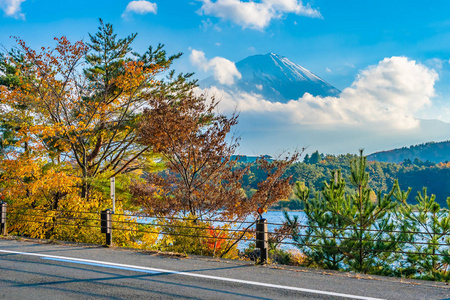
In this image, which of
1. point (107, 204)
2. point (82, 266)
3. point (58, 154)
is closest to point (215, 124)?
point (107, 204)

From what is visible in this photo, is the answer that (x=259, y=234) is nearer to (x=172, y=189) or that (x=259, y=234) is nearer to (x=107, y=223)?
(x=107, y=223)

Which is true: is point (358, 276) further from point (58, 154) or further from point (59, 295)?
point (58, 154)

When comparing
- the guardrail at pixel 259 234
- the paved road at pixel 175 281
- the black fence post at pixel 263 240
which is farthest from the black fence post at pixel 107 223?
the black fence post at pixel 263 240

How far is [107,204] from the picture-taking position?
55.8ft

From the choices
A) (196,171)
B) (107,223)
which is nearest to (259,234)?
(107,223)

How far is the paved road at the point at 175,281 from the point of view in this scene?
19.0ft

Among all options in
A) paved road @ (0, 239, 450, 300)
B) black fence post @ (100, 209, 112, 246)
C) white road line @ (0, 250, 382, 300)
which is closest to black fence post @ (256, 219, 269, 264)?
paved road @ (0, 239, 450, 300)

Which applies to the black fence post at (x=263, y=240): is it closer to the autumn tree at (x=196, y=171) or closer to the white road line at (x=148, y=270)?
the white road line at (x=148, y=270)

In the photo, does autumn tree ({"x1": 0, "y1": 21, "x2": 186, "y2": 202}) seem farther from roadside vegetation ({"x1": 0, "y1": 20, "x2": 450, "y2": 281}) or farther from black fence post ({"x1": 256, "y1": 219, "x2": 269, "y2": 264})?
black fence post ({"x1": 256, "y1": 219, "x2": 269, "y2": 264})

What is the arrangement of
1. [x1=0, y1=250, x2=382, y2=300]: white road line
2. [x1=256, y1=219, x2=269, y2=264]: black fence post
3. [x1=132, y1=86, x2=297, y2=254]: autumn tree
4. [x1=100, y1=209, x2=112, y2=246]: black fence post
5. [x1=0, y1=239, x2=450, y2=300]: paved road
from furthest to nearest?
[x1=132, y1=86, x2=297, y2=254]: autumn tree → [x1=100, y1=209, x2=112, y2=246]: black fence post → [x1=256, y1=219, x2=269, y2=264]: black fence post → [x1=0, y1=250, x2=382, y2=300]: white road line → [x1=0, y1=239, x2=450, y2=300]: paved road

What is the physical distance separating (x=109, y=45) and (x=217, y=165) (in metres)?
10.9

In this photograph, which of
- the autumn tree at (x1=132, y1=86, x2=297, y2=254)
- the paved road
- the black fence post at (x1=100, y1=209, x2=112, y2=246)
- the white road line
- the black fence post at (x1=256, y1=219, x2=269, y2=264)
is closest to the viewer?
the paved road

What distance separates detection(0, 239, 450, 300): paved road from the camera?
579 cm

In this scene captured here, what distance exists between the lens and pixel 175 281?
654cm
